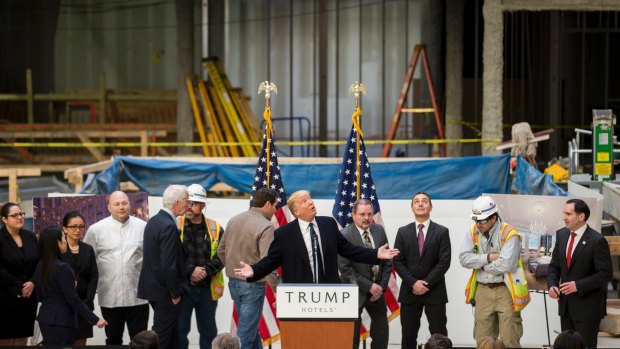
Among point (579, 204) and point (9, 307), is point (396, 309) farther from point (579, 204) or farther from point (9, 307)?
point (9, 307)

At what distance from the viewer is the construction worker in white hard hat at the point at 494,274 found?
11.0 m

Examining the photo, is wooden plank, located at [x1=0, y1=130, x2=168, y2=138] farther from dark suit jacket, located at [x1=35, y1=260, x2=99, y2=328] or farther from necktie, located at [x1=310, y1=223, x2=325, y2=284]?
necktie, located at [x1=310, y1=223, x2=325, y2=284]

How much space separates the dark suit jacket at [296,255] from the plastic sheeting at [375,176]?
224 inches

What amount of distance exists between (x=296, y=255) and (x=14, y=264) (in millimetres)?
2601

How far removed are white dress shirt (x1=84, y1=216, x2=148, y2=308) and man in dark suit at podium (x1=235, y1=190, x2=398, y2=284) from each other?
1.24 m

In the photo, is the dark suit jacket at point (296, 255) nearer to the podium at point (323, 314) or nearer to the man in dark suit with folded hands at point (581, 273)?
the podium at point (323, 314)

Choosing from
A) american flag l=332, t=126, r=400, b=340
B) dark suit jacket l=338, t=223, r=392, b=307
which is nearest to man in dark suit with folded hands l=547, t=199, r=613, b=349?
dark suit jacket l=338, t=223, r=392, b=307

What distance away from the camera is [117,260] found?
11.1m

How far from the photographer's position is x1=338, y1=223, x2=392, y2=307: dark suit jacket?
11055 mm

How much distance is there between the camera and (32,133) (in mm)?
23812

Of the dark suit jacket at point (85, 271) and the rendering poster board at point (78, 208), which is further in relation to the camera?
the rendering poster board at point (78, 208)

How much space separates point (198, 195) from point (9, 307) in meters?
1.98

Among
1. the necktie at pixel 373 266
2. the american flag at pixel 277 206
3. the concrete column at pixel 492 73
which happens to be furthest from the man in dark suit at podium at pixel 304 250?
the concrete column at pixel 492 73

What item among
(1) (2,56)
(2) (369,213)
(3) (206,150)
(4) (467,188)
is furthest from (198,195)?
(1) (2,56)
